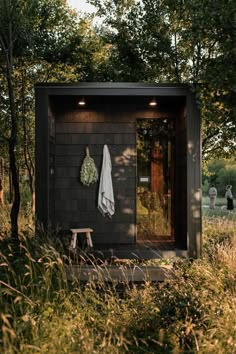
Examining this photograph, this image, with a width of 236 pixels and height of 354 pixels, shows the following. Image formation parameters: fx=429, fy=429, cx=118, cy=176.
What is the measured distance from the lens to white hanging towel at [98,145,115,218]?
7.46 metres

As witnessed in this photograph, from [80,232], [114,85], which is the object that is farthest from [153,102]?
[80,232]

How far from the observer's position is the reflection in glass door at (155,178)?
7473mm

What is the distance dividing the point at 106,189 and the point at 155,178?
0.87 meters

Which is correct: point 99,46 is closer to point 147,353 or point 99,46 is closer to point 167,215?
point 167,215

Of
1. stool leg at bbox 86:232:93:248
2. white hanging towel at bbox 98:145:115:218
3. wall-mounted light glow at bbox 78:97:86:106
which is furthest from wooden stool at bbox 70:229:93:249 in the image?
wall-mounted light glow at bbox 78:97:86:106

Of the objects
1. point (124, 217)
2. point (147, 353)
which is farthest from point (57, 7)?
point (147, 353)

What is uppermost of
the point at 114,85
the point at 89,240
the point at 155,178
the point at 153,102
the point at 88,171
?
the point at 114,85

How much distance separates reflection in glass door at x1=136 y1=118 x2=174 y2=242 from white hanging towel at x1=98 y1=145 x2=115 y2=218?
487 millimetres

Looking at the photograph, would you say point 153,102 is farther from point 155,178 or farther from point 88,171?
point 88,171

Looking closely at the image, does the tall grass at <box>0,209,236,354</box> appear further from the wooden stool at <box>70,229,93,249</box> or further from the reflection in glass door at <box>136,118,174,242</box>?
the reflection in glass door at <box>136,118,174,242</box>

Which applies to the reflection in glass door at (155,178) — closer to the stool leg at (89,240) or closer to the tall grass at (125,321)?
the stool leg at (89,240)

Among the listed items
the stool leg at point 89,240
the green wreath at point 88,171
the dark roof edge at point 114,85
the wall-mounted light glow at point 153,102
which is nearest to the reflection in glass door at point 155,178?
the wall-mounted light glow at point 153,102

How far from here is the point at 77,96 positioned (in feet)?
21.6

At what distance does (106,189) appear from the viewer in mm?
7449
